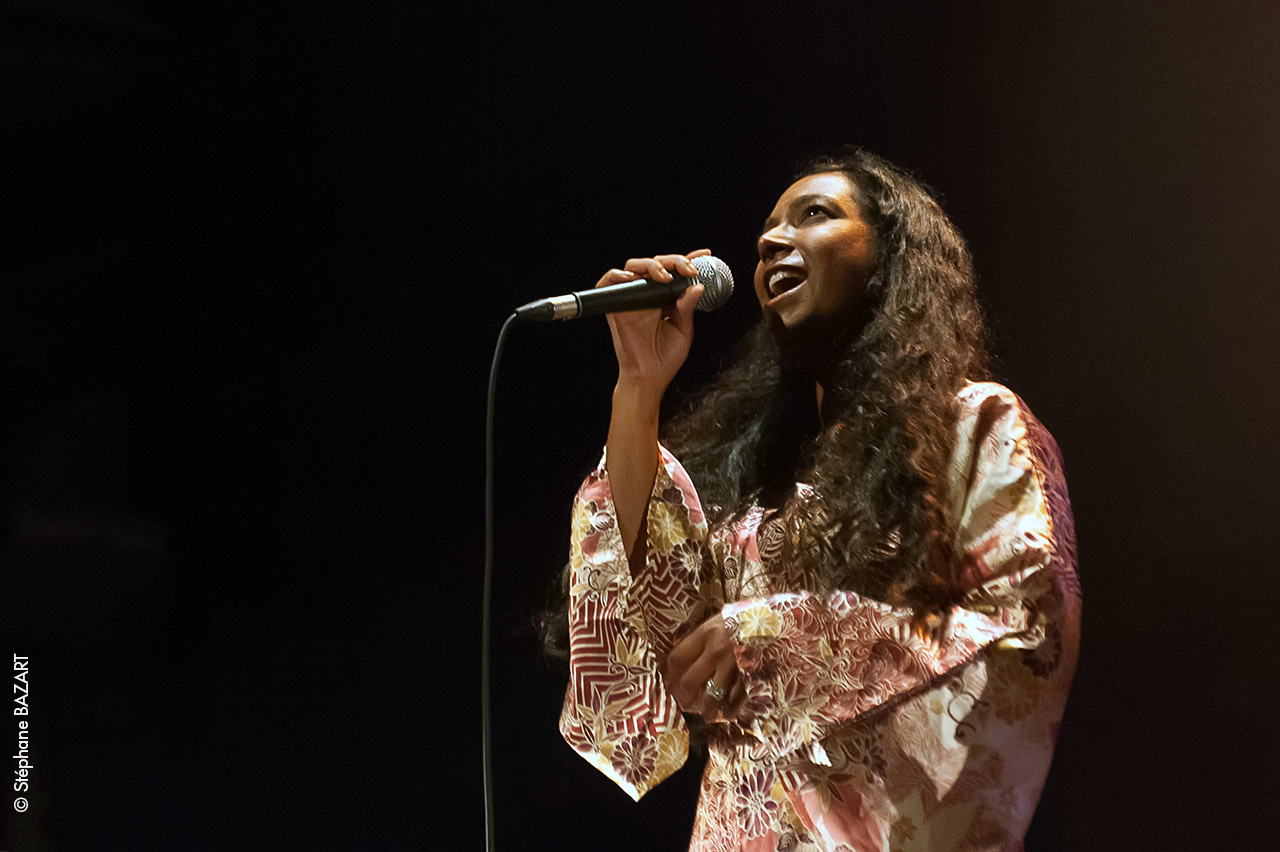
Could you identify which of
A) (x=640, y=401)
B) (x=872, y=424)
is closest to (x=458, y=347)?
(x=640, y=401)

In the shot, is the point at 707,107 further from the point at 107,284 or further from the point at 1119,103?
the point at 107,284

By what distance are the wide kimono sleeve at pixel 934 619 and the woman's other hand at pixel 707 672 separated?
40 mm

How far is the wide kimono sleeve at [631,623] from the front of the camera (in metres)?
1.14

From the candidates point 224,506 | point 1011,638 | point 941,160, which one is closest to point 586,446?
point 224,506

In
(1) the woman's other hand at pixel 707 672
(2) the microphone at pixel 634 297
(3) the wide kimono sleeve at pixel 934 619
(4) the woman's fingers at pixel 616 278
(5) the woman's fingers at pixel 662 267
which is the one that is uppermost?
(5) the woman's fingers at pixel 662 267

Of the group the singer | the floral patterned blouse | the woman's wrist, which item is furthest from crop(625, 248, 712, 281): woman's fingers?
the floral patterned blouse

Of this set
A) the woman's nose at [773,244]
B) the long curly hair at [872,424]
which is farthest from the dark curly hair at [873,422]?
the woman's nose at [773,244]

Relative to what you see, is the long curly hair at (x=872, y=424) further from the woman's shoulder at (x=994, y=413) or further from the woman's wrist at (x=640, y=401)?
the woman's wrist at (x=640, y=401)

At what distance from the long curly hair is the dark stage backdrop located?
23 centimetres

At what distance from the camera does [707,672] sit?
1082 millimetres

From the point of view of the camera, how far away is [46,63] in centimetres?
160

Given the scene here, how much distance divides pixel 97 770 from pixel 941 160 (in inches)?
59.2

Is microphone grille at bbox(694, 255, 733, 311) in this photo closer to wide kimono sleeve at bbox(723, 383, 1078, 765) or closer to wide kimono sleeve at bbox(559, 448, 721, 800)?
wide kimono sleeve at bbox(559, 448, 721, 800)

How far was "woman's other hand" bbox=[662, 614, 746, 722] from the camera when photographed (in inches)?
42.0
